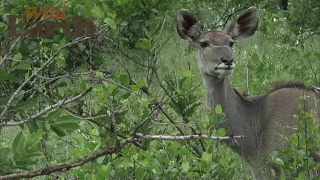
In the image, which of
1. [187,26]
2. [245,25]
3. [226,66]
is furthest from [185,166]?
[245,25]

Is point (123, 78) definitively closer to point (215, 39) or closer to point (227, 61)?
point (227, 61)

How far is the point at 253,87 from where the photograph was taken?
8.06 m

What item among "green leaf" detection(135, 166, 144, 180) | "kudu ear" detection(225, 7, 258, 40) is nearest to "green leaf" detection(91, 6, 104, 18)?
"green leaf" detection(135, 166, 144, 180)

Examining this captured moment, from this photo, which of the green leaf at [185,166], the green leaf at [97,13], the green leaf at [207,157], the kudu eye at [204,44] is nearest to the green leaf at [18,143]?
the green leaf at [185,166]

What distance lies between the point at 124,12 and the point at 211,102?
977mm

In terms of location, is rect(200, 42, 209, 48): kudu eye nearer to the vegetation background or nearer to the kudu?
the kudu

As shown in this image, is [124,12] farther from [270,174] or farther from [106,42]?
[270,174]

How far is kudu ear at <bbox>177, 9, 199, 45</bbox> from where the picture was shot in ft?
22.2

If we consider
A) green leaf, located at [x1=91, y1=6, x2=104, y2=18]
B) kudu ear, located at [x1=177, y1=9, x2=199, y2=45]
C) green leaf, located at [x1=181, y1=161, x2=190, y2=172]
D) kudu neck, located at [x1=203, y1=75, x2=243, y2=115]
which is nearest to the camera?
green leaf, located at [x1=181, y1=161, x2=190, y2=172]

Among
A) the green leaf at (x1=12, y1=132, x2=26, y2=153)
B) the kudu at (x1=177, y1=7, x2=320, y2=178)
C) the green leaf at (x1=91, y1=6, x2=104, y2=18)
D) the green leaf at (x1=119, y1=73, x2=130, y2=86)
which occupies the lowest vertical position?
A: the kudu at (x1=177, y1=7, x2=320, y2=178)

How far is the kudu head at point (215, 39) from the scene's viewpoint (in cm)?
630

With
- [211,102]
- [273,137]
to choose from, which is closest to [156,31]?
[211,102]

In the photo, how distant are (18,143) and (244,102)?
3319 millimetres

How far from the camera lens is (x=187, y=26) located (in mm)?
6875
